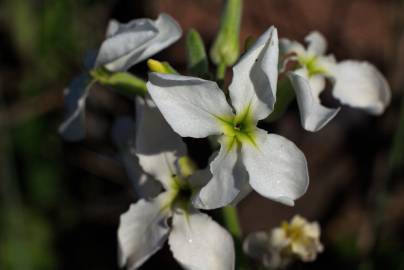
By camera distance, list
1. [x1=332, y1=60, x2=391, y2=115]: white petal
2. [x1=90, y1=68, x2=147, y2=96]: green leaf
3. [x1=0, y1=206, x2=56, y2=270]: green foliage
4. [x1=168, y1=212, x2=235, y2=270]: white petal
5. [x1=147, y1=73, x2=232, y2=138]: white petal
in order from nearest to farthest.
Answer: [x1=147, y1=73, x2=232, y2=138]: white petal < [x1=168, y1=212, x2=235, y2=270]: white petal < [x1=90, y1=68, x2=147, y2=96]: green leaf < [x1=332, y1=60, x2=391, y2=115]: white petal < [x1=0, y1=206, x2=56, y2=270]: green foliage

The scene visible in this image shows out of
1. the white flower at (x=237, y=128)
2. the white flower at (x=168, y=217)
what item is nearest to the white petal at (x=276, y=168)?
the white flower at (x=237, y=128)

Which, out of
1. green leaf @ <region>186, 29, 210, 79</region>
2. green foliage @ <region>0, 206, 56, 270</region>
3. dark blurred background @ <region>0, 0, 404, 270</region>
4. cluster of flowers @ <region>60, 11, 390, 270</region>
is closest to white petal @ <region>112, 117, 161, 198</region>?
cluster of flowers @ <region>60, 11, 390, 270</region>

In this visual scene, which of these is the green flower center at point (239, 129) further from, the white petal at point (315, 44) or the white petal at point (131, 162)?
the white petal at point (315, 44)

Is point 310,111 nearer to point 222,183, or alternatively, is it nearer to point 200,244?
point 222,183

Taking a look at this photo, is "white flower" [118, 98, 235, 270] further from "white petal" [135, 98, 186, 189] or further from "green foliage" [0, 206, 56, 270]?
"green foliage" [0, 206, 56, 270]

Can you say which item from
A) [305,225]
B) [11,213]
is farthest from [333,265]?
[11,213]

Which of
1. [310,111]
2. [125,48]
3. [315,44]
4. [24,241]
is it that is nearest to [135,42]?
[125,48]
